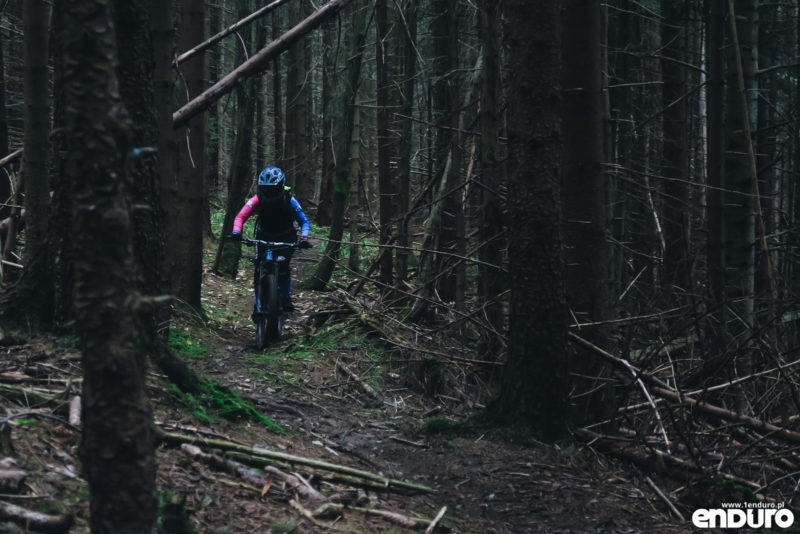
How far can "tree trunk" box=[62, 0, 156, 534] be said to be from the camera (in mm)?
2332

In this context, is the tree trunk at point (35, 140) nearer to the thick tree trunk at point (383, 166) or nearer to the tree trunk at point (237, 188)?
the thick tree trunk at point (383, 166)

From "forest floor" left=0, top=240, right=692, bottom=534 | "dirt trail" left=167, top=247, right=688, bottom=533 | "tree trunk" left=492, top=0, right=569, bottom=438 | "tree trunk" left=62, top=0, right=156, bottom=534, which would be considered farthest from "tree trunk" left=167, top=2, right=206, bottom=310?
"tree trunk" left=62, top=0, right=156, bottom=534

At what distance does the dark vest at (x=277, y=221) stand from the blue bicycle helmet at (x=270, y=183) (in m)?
0.15

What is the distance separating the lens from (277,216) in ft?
32.5

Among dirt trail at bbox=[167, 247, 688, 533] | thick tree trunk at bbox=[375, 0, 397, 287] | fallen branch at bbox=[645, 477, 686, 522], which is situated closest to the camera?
dirt trail at bbox=[167, 247, 688, 533]

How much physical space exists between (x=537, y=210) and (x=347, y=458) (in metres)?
2.44

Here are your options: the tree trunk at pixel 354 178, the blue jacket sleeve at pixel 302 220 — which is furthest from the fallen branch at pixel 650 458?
the tree trunk at pixel 354 178

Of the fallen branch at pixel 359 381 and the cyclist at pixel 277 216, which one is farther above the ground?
the cyclist at pixel 277 216

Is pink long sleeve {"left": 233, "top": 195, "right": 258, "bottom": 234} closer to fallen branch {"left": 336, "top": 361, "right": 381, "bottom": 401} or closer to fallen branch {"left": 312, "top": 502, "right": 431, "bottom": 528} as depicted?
fallen branch {"left": 336, "top": 361, "right": 381, "bottom": 401}

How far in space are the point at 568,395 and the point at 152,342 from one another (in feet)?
10.6

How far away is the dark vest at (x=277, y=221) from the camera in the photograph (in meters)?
9.84

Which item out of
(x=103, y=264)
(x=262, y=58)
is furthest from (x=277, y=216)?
(x=103, y=264)

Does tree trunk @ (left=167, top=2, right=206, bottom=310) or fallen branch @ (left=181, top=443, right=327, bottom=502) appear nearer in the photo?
fallen branch @ (left=181, top=443, right=327, bottom=502)

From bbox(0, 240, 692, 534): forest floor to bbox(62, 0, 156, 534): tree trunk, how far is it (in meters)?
0.88
